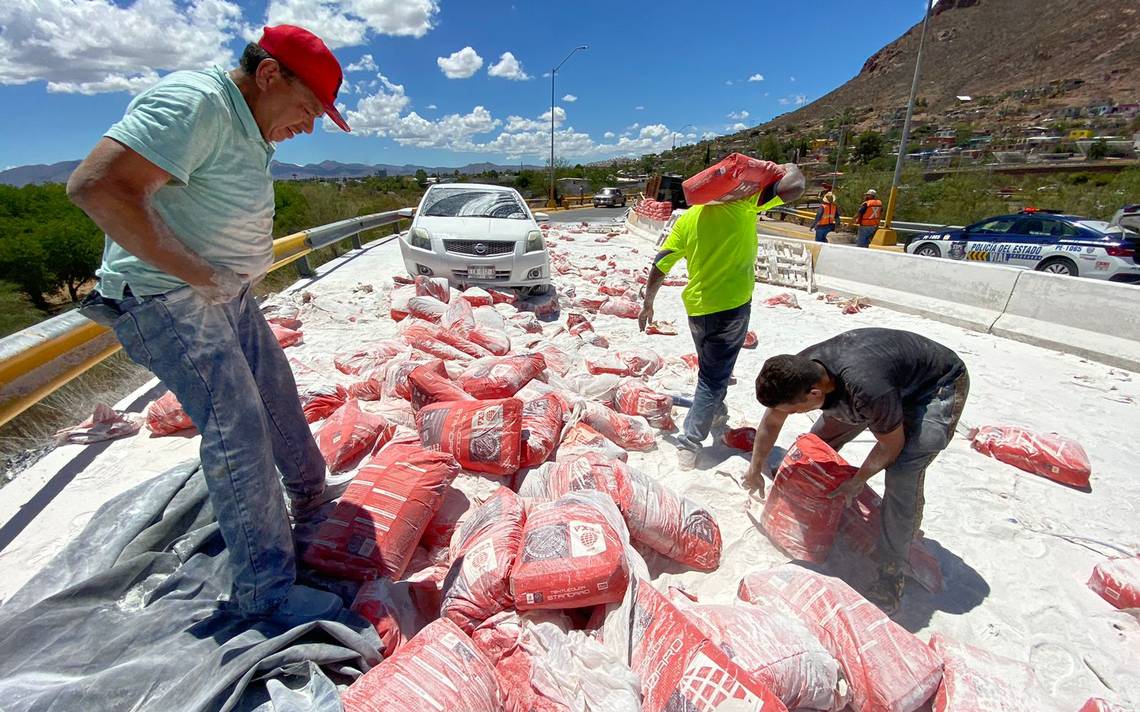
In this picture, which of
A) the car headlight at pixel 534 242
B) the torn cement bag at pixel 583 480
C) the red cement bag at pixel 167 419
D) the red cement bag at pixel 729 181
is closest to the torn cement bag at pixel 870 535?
the torn cement bag at pixel 583 480

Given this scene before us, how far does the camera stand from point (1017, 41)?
261 ft

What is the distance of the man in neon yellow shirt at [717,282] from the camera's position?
3180mm

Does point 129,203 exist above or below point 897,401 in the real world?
above

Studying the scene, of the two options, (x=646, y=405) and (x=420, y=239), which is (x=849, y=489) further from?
(x=420, y=239)

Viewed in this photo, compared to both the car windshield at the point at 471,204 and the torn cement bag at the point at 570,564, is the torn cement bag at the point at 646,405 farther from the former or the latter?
the car windshield at the point at 471,204

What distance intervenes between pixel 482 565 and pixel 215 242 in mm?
1437

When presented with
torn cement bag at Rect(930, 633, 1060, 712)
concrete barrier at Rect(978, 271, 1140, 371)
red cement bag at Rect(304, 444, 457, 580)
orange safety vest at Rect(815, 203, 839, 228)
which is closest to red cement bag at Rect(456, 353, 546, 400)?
red cement bag at Rect(304, 444, 457, 580)

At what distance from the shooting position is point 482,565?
77.0 inches

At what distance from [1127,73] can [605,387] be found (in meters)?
91.3

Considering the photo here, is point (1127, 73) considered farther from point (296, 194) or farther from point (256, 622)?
point (256, 622)

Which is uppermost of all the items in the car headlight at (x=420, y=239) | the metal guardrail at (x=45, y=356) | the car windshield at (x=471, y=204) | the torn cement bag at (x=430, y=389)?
the car windshield at (x=471, y=204)

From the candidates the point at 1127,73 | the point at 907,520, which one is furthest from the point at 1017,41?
the point at 907,520

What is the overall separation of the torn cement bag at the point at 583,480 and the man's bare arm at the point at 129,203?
1.68 metres

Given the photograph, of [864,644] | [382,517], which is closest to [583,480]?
[382,517]
